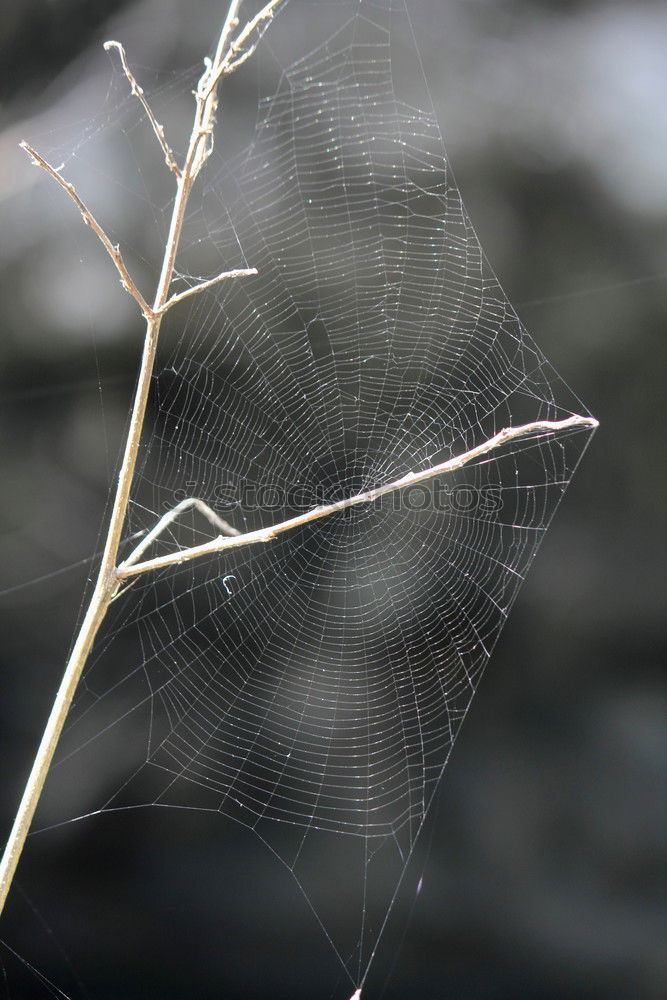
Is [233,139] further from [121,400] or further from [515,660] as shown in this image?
[515,660]

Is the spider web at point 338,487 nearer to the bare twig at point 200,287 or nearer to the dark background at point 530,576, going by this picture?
the dark background at point 530,576

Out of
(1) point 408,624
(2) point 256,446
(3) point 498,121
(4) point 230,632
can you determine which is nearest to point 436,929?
(1) point 408,624

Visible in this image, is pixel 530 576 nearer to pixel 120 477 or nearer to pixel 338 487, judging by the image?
pixel 338 487

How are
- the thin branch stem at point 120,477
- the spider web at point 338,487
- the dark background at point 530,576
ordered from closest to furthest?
the thin branch stem at point 120,477
the spider web at point 338,487
the dark background at point 530,576

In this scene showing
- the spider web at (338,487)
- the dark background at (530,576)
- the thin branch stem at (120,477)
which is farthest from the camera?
the dark background at (530,576)

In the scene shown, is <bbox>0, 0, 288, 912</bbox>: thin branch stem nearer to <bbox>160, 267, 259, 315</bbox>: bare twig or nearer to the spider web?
<bbox>160, 267, 259, 315</bbox>: bare twig

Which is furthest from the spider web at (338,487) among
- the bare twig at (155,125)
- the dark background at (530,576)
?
the bare twig at (155,125)
